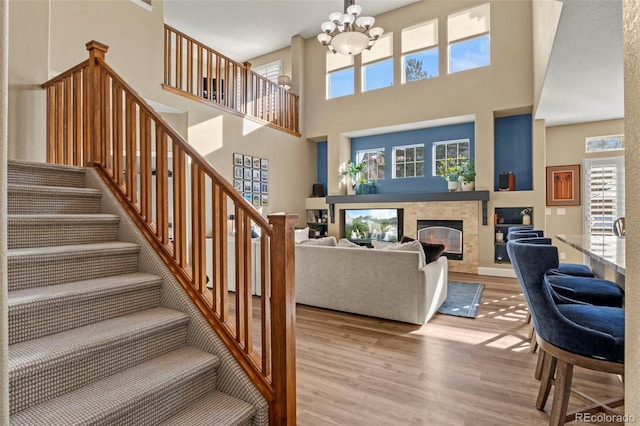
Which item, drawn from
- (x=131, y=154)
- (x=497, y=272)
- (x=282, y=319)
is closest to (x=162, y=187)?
(x=131, y=154)

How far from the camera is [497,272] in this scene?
6.06 meters

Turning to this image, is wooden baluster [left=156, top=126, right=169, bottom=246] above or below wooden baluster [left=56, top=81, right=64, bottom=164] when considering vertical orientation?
below

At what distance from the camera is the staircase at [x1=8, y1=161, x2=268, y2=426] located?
135 centimetres

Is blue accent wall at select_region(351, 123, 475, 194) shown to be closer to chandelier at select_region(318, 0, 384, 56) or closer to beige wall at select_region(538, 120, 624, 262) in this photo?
beige wall at select_region(538, 120, 624, 262)

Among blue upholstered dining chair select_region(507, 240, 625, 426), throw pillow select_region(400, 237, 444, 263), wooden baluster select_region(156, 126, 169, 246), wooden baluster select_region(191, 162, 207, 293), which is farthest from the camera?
throw pillow select_region(400, 237, 444, 263)

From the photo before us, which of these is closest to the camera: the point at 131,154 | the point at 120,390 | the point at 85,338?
the point at 120,390

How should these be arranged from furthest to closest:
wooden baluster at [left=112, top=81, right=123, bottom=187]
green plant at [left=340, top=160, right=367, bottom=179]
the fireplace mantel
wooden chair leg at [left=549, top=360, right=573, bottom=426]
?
1. green plant at [left=340, top=160, right=367, bottom=179]
2. the fireplace mantel
3. wooden baluster at [left=112, top=81, right=123, bottom=187]
4. wooden chair leg at [left=549, top=360, right=573, bottom=426]

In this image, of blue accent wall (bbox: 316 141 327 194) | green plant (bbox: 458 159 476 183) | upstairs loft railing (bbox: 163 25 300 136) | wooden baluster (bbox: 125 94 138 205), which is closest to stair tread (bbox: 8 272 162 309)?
wooden baluster (bbox: 125 94 138 205)

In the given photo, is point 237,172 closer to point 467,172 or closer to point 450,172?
point 450,172

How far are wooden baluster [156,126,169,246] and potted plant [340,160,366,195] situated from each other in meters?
5.82

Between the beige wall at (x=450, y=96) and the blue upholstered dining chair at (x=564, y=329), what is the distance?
490cm

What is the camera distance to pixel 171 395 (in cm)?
154

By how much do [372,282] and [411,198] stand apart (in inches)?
148

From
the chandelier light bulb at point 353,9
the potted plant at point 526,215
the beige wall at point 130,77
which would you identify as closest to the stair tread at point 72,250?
the beige wall at point 130,77
